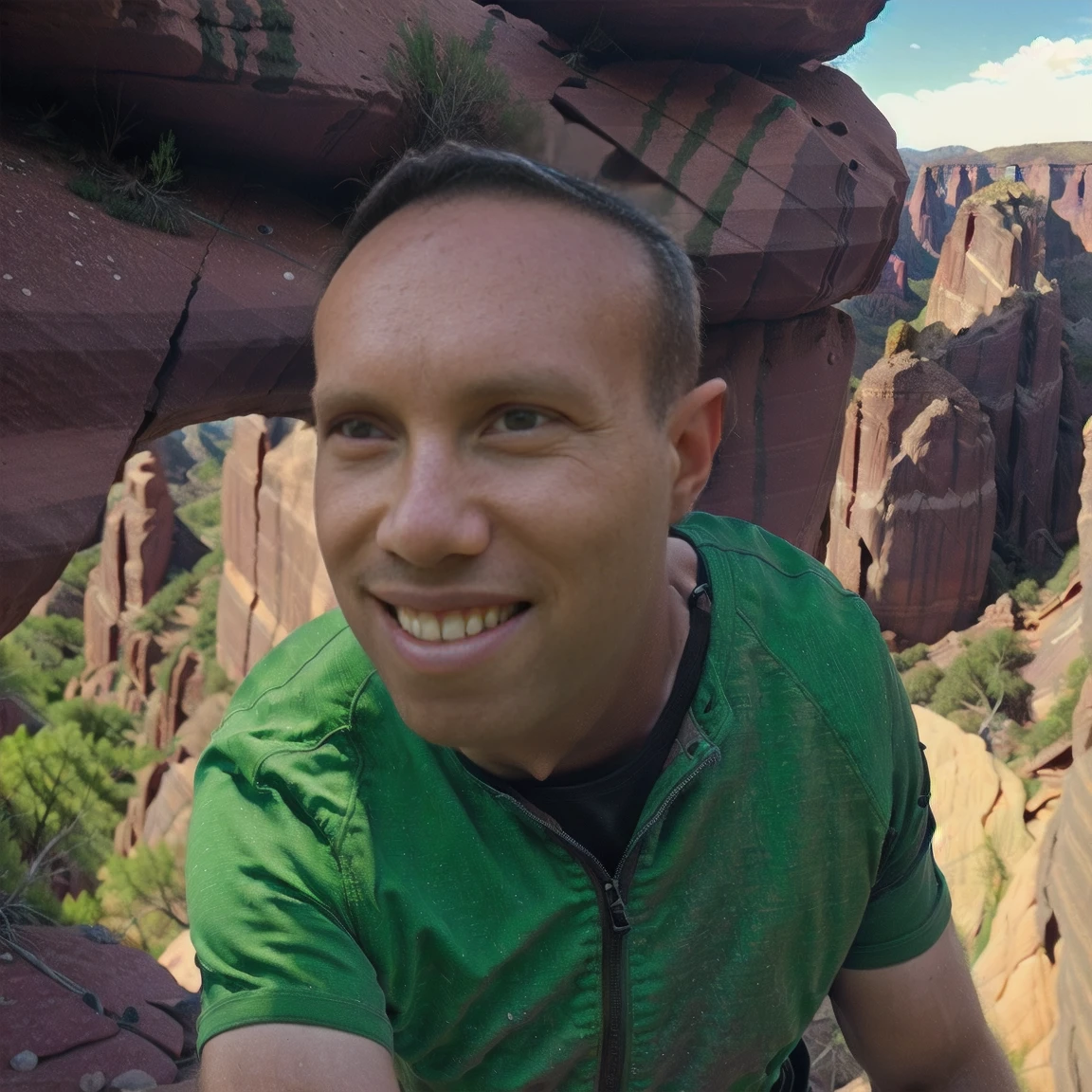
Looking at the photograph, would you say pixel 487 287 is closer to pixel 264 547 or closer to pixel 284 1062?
pixel 284 1062

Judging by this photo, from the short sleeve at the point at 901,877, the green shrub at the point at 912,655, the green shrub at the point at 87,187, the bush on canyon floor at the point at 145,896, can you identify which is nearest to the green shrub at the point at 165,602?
the bush on canyon floor at the point at 145,896

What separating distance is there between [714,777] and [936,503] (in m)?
18.8

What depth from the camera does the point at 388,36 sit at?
17.7ft

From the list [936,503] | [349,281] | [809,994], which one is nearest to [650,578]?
[349,281]

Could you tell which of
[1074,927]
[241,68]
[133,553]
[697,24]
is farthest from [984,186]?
[1074,927]

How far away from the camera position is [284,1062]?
83 centimetres

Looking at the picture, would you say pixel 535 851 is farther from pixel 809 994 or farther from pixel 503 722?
pixel 809 994

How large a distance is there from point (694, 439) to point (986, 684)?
1682cm

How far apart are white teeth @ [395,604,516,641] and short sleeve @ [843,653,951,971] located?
573 millimetres

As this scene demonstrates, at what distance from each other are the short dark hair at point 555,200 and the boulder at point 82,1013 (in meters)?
4.31

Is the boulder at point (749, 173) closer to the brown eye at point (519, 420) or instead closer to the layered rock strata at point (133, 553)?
the brown eye at point (519, 420)

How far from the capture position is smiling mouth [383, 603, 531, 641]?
0.82m

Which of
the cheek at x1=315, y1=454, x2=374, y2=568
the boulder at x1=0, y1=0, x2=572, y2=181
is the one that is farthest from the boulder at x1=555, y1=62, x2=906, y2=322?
Answer: the cheek at x1=315, y1=454, x2=374, y2=568

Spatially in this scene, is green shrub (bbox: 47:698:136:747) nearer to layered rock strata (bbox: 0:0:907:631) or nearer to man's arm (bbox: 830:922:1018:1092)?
layered rock strata (bbox: 0:0:907:631)
